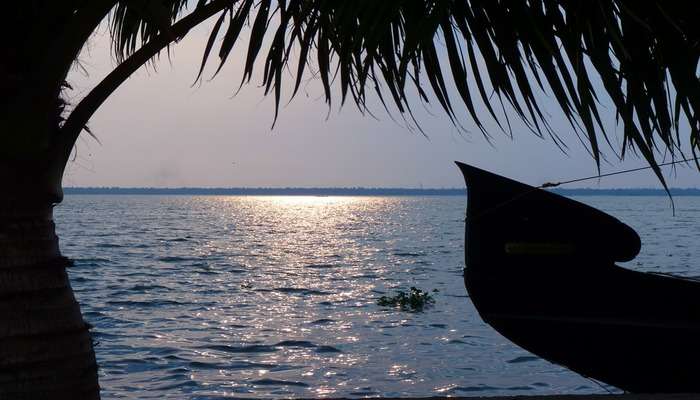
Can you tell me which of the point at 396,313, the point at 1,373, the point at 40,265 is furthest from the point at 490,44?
the point at 396,313

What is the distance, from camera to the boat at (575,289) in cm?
737

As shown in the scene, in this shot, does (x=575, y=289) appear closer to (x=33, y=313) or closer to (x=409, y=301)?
(x=33, y=313)

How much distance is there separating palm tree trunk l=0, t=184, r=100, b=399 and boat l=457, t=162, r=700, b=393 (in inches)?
189

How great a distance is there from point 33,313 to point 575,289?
18.0 feet

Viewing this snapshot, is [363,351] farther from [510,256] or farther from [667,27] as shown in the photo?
[667,27]

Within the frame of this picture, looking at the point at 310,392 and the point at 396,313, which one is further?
the point at 396,313

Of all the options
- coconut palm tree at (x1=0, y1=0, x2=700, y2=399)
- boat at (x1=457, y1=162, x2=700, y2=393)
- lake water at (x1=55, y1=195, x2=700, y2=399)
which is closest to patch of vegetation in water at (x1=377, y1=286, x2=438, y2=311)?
lake water at (x1=55, y1=195, x2=700, y2=399)

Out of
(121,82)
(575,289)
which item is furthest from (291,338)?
(121,82)

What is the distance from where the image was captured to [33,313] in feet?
11.3

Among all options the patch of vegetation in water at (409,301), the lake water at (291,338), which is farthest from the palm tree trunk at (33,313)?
the patch of vegetation in water at (409,301)

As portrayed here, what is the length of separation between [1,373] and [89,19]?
1596 millimetres

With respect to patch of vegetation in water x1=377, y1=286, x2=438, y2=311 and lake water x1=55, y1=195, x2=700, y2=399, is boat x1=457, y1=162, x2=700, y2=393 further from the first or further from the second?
patch of vegetation in water x1=377, y1=286, x2=438, y2=311

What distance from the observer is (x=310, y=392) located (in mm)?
11383

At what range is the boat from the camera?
24.2 feet
